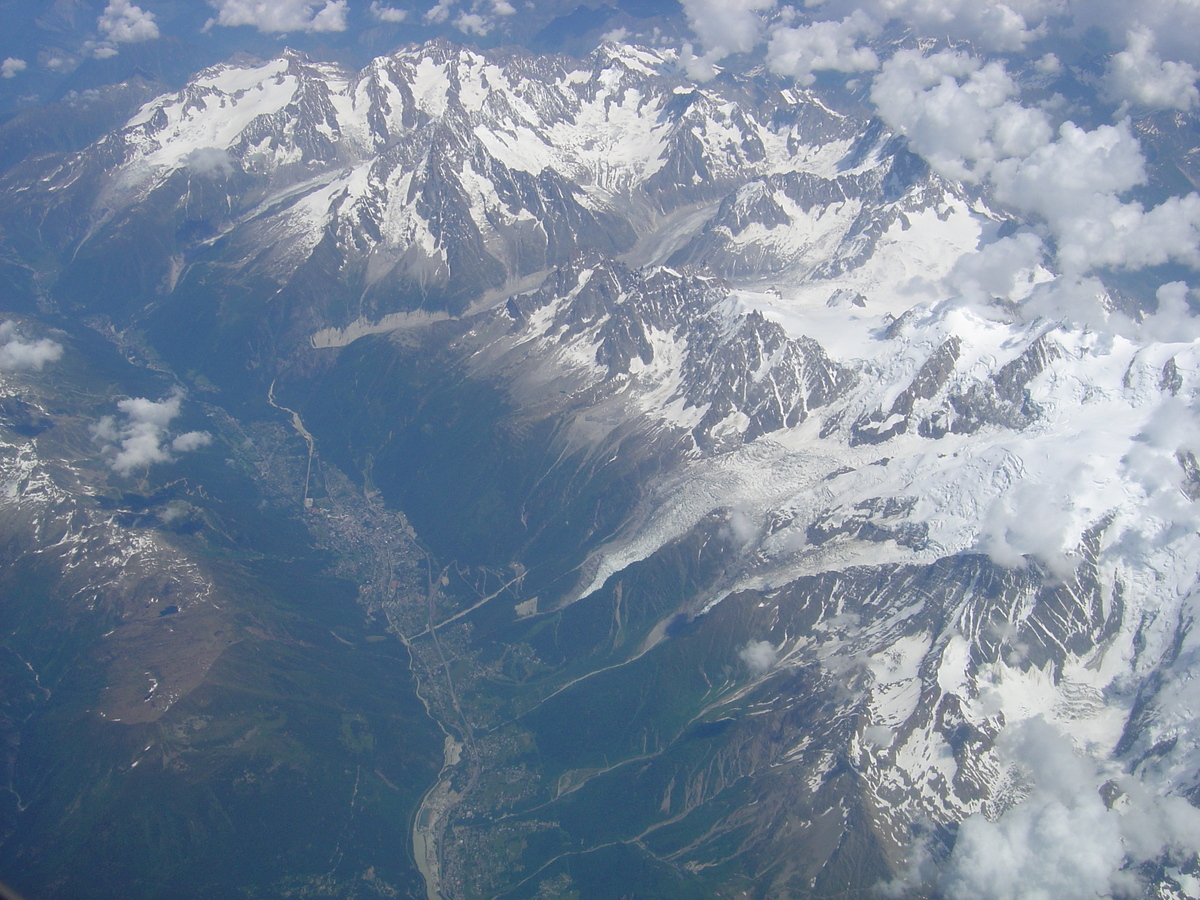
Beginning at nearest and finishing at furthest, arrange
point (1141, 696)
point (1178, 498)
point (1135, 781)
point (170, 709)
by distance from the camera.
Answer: point (1135, 781)
point (1141, 696)
point (1178, 498)
point (170, 709)

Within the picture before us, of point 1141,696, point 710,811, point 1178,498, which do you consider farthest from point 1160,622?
point 710,811

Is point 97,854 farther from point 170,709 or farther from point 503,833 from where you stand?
point 503,833

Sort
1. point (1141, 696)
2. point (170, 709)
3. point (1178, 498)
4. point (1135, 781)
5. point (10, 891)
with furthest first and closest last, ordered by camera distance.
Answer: point (170, 709)
point (1178, 498)
point (1141, 696)
point (1135, 781)
point (10, 891)

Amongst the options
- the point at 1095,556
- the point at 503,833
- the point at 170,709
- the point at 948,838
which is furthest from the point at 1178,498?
the point at 170,709

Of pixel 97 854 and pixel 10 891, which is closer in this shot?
pixel 10 891

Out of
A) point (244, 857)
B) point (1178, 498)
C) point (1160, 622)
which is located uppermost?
point (1178, 498)

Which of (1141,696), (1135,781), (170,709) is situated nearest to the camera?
(1135,781)

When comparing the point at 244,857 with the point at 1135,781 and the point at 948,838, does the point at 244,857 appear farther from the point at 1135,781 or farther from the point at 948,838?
the point at 1135,781

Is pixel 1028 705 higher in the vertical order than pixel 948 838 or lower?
higher

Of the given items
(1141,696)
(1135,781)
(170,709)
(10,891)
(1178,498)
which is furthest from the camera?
(170,709)
